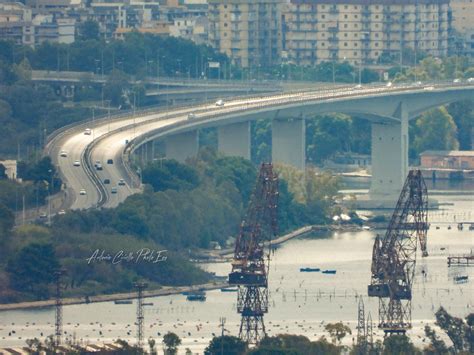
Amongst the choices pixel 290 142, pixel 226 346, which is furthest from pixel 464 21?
pixel 226 346

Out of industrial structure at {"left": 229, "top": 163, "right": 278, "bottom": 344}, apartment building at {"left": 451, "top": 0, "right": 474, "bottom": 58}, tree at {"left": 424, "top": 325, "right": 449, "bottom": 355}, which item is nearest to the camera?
tree at {"left": 424, "top": 325, "right": 449, "bottom": 355}

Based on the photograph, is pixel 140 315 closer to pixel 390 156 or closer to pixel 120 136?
pixel 120 136

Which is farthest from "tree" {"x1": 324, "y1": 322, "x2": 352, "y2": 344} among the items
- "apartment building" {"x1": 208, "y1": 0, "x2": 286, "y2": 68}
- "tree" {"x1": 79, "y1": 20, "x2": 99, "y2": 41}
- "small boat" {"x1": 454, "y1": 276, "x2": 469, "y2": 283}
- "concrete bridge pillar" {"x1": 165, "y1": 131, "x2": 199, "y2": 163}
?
"apartment building" {"x1": 208, "y1": 0, "x2": 286, "y2": 68}

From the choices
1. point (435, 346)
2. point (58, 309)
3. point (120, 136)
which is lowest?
Answer: point (435, 346)

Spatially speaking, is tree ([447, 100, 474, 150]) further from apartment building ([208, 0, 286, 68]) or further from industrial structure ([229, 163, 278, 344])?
industrial structure ([229, 163, 278, 344])

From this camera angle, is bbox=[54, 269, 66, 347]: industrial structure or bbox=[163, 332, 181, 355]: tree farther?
bbox=[54, 269, 66, 347]: industrial structure

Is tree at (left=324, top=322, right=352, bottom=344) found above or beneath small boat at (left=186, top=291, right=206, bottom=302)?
beneath

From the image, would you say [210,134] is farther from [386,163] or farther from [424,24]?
[424,24]
